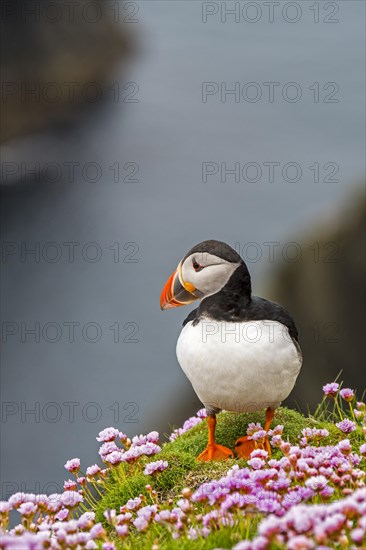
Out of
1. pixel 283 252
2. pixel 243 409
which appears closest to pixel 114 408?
pixel 283 252

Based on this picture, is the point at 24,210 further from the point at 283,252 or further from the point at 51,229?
the point at 283,252

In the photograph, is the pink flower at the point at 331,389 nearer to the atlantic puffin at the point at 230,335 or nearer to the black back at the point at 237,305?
the atlantic puffin at the point at 230,335

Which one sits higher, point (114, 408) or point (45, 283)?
point (45, 283)

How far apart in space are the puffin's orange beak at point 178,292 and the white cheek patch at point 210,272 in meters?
0.07

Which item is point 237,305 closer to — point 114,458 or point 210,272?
point 210,272

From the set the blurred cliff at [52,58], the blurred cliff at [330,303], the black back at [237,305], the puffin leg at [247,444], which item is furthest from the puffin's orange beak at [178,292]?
the blurred cliff at [52,58]

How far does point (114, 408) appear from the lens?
1655cm

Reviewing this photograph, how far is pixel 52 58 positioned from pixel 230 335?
1104 inches

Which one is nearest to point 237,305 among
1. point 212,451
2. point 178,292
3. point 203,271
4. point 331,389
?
point 203,271

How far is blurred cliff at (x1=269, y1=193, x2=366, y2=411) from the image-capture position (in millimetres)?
11141

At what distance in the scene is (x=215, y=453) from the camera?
20.0 ft

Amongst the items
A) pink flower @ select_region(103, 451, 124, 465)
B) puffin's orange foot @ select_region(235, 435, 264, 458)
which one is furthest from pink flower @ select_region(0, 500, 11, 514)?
puffin's orange foot @ select_region(235, 435, 264, 458)

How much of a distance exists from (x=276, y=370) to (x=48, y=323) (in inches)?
609

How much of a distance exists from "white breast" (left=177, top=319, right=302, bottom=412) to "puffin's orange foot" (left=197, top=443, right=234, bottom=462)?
457 millimetres
